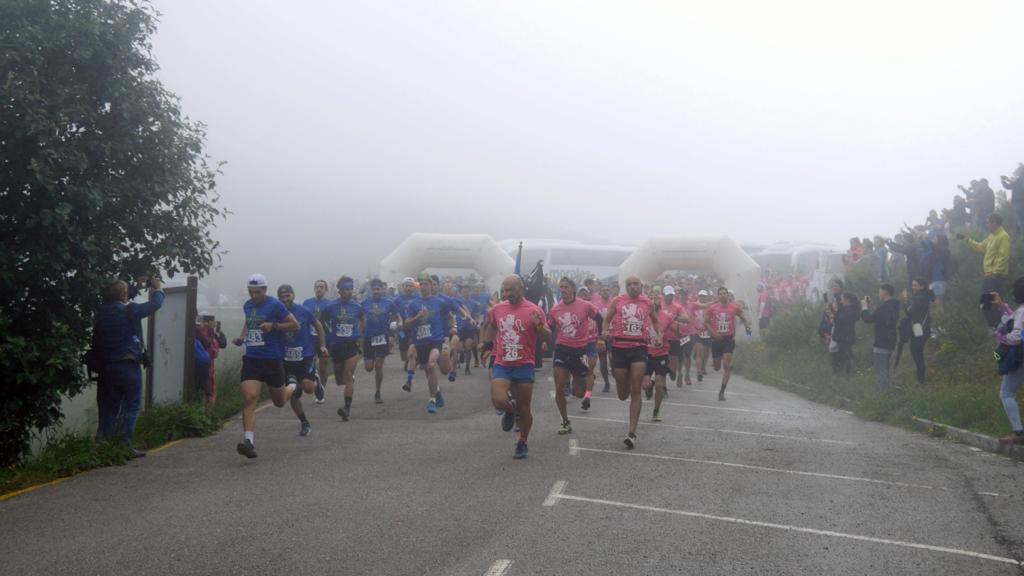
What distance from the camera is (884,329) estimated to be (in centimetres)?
1513

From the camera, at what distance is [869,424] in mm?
13391

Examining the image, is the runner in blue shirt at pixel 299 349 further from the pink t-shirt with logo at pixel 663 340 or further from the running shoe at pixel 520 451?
the pink t-shirt with logo at pixel 663 340

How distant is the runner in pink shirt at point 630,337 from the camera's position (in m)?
10.8

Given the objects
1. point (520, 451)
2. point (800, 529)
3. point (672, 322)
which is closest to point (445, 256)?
point (672, 322)

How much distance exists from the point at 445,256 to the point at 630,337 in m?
21.0

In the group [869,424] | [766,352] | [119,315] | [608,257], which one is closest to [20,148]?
[119,315]

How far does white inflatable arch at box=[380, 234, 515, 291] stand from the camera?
31219 millimetres

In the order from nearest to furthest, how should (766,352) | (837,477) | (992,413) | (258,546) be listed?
(258,546) → (837,477) → (992,413) → (766,352)

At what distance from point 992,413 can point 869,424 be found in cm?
180

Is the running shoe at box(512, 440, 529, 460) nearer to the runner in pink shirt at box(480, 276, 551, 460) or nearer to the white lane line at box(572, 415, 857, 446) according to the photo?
the runner in pink shirt at box(480, 276, 551, 460)

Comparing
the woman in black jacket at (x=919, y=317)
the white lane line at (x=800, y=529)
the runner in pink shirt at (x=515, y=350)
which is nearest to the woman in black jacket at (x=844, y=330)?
the woman in black jacket at (x=919, y=317)

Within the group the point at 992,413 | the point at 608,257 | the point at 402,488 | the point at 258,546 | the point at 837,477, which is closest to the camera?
the point at 258,546

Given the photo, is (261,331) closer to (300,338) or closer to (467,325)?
(300,338)

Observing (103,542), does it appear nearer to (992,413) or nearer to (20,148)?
(20,148)
